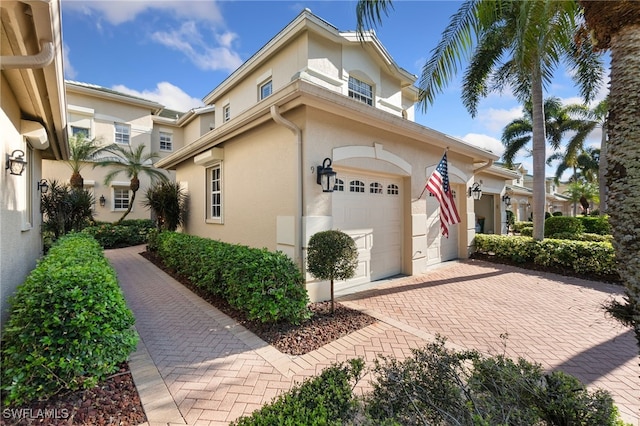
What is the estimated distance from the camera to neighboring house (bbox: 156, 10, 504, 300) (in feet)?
18.1

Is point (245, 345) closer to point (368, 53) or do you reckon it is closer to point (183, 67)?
point (183, 67)

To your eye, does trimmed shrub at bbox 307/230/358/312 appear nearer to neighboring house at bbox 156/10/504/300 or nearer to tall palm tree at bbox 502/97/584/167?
neighboring house at bbox 156/10/504/300

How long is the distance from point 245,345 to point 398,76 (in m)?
12.0

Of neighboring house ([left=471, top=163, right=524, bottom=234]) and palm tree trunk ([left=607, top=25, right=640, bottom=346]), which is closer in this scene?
palm tree trunk ([left=607, top=25, right=640, bottom=346])

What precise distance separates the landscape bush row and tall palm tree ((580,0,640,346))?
26.1 inches

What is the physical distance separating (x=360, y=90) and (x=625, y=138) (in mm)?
9673

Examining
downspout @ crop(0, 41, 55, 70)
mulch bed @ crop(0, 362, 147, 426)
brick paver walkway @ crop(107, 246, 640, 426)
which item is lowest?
brick paver walkway @ crop(107, 246, 640, 426)

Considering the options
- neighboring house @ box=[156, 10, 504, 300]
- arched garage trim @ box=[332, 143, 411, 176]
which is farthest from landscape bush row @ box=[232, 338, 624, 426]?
arched garage trim @ box=[332, 143, 411, 176]

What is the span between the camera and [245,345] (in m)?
3.96

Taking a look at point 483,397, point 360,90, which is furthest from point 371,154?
point 483,397

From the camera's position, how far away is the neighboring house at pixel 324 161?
5.50 m

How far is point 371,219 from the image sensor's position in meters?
6.95

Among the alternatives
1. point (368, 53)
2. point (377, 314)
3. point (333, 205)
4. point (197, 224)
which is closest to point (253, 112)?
point (333, 205)

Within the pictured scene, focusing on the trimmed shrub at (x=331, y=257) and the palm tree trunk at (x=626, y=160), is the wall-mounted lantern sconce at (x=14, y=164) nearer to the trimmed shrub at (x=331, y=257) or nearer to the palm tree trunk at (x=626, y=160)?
the trimmed shrub at (x=331, y=257)
